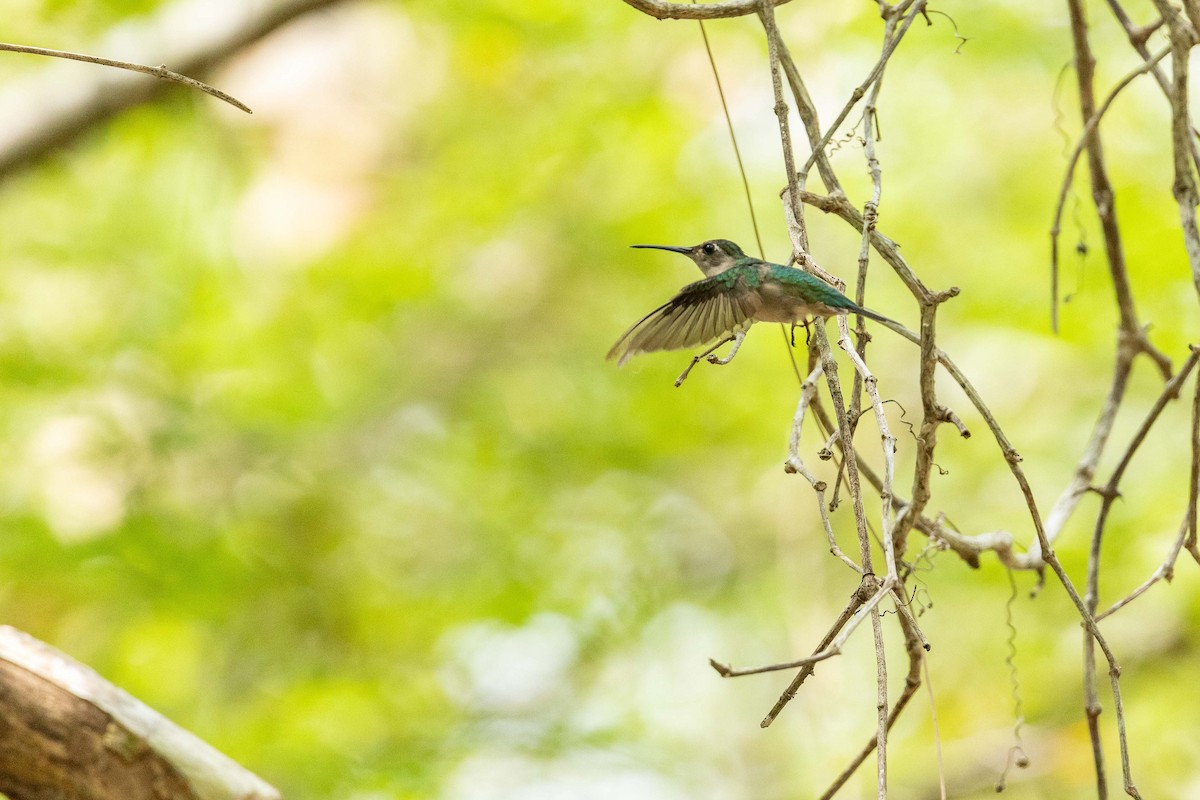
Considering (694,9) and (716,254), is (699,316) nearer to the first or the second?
(716,254)

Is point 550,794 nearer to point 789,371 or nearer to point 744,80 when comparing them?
point 789,371

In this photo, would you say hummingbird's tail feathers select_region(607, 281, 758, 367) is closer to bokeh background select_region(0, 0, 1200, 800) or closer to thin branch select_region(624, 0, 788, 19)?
thin branch select_region(624, 0, 788, 19)

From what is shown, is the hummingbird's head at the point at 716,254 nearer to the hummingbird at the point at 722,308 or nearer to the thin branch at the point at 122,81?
the hummingbird at the point at 722,308

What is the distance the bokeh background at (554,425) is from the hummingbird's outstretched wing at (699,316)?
8.68ft

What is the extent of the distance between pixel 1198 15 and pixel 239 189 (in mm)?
5691

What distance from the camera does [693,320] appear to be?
2307 millimetres

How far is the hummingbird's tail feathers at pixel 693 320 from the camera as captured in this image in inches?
89.2

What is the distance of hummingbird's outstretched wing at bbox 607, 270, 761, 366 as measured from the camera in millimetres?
2264

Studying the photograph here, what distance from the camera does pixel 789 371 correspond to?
559cm

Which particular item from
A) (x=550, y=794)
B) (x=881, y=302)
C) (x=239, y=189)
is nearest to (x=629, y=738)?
(x=550, y=794)

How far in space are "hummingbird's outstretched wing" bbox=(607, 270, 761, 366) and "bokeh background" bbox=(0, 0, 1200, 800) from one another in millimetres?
2646

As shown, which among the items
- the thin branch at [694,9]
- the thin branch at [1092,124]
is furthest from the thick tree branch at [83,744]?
the thin branch at [1092,124]

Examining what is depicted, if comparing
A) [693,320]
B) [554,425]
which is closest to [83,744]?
[693,320]

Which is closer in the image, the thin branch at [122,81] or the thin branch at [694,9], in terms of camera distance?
the thin branch at [694,9]
